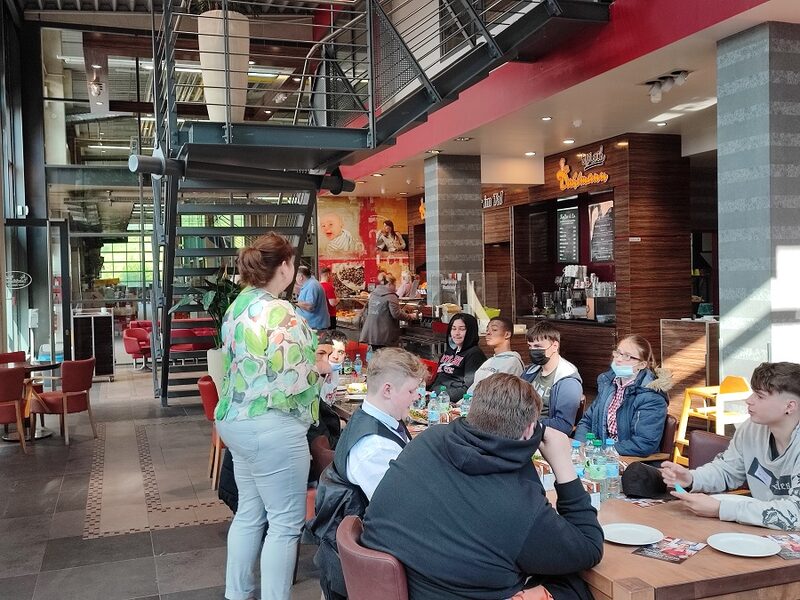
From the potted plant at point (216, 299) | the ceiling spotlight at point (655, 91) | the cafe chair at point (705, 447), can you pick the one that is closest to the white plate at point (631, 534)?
the cafe chair at point (705, 447)

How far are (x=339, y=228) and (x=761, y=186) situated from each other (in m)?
12.8

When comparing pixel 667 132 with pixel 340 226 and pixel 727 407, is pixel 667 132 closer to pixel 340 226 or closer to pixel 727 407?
pixel 727 407

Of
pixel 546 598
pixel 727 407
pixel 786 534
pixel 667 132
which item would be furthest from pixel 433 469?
pixel 667 132

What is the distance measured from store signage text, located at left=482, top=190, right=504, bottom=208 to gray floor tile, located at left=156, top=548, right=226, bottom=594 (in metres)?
9.86

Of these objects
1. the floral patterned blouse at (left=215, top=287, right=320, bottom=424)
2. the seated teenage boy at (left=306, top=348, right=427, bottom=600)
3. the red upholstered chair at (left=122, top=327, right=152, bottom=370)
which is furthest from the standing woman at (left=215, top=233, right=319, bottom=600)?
the red upholstered chair at (left=122, top=327, right=152, bottom=370)

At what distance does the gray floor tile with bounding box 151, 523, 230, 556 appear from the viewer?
4.87 meters

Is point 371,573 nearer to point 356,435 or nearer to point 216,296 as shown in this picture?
point 356,435

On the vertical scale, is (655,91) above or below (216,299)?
above

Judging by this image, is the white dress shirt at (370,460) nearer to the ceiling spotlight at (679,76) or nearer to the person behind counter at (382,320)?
the ceiling spotlight at (679,76)

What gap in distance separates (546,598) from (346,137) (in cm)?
485

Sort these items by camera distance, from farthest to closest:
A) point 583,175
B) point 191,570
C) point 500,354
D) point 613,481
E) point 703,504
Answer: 1. point 583,175
2. point 500,354
3. point 191,570
4. point 613,481
5. point 703,504

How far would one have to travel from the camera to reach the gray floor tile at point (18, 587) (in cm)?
417

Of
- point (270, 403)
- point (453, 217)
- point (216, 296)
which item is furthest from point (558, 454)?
point (453, 217)

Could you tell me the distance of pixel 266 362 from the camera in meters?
3.40
